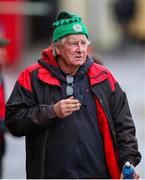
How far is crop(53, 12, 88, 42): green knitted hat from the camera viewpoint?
5227mm

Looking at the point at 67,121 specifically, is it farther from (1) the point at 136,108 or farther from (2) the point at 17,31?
(2) the point at 17,31

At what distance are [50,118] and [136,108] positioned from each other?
26.1 ft

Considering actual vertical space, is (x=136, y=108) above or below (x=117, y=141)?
below

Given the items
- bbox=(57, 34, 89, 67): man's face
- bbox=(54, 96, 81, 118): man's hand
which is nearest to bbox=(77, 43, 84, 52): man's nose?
bbox=(57, 34, 89, 67): man's face

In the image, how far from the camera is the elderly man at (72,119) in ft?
16.9

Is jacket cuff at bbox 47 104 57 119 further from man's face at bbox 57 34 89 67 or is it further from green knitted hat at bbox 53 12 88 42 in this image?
green knitted hat at bbox 53 12 88 42

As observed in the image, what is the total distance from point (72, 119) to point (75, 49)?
0.47 metres

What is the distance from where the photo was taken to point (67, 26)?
17.2 feet

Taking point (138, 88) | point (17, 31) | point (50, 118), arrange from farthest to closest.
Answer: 1. point (17, 31)
2. point (138, 88)
3. point (50, 118)

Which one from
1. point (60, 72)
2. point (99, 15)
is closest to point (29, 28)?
point (99, 15)

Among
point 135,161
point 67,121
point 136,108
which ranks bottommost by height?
point 136,108

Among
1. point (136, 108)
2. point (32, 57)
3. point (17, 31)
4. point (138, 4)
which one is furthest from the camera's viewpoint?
point (138, 4)

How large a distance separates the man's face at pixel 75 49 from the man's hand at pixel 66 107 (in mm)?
329

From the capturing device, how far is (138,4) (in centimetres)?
1925
